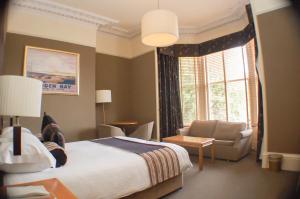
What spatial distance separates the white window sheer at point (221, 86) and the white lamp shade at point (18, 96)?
3773 millimetres

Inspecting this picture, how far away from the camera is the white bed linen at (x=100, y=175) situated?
131 cm

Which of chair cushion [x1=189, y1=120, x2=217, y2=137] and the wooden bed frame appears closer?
the wooden bed frame

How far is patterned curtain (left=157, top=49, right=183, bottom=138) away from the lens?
4.39 metres

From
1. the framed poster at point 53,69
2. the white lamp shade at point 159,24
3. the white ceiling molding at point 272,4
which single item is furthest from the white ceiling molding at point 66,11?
the white ceiling molding at point 272,4

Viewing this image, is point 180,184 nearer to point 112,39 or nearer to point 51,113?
point 51,113

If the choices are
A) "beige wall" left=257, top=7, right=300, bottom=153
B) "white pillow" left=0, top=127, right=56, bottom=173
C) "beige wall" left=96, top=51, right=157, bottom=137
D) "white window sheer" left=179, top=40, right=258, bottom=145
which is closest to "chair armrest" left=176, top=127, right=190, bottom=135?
"white window sheer" left=179, top=40, right=258, bottom=145

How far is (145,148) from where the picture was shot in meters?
2.10

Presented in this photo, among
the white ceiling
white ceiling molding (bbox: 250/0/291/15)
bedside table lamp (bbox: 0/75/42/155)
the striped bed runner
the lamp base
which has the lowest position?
the striped bed runner

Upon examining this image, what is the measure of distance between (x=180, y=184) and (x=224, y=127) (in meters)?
2.07

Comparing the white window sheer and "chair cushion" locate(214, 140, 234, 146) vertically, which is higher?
the white window sheer

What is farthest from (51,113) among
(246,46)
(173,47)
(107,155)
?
(246,46)

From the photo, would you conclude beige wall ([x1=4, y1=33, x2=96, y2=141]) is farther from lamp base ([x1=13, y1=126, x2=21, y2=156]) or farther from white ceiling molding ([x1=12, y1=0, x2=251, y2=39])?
lamp base ([x1=13, y1=126, x2=21, y2=156])

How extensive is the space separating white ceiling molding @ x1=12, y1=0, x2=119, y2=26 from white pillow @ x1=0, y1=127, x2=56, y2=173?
2792 mm

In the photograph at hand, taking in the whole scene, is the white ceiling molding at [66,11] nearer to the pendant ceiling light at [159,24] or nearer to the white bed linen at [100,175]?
the pendant ceiling light at [159,24]
